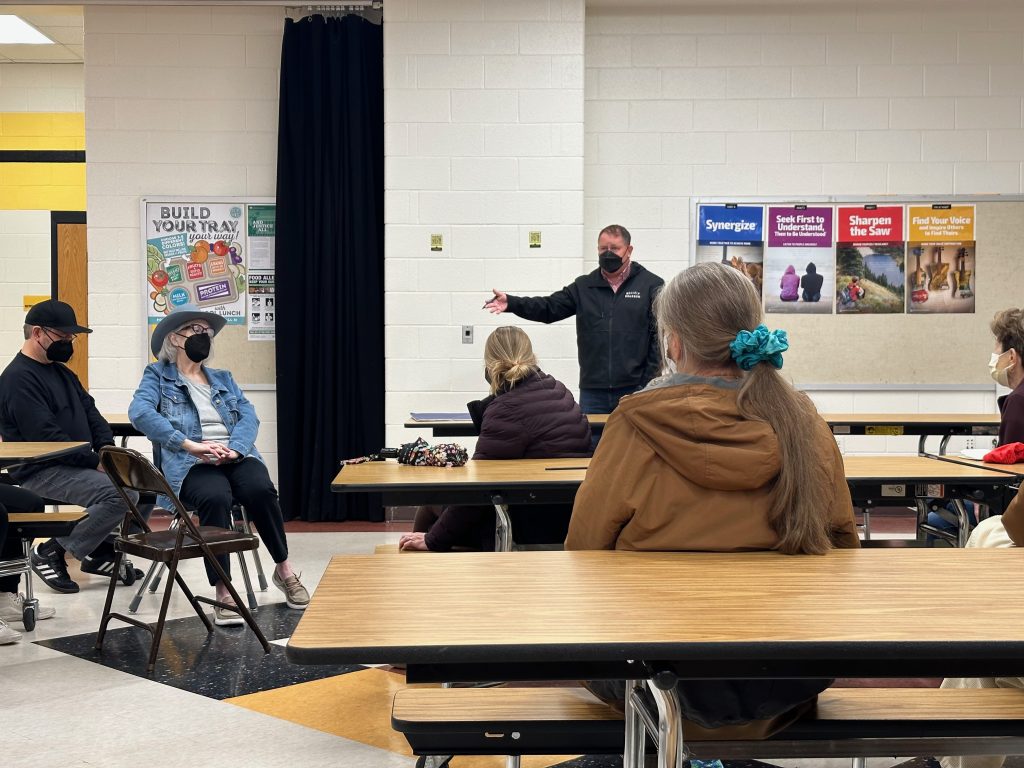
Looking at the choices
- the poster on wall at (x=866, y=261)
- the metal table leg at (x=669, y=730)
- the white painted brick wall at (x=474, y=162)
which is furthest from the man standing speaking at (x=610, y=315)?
the metal table leg at (x=669, y=730)

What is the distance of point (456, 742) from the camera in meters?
1.71

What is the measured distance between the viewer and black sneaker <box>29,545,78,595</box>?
475cm

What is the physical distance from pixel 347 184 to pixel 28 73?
3567 millimetres

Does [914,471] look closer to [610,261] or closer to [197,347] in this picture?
[610,261]

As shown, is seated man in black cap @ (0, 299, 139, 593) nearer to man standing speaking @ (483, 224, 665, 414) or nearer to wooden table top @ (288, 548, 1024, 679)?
man standing speaking @ (483, 224, 665, 414)

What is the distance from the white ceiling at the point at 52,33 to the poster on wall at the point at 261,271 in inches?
67.1

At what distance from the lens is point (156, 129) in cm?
672

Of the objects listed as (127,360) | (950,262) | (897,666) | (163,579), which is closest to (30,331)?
(163,579)

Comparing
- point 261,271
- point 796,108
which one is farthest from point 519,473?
point 796,108

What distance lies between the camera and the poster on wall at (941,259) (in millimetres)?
6688

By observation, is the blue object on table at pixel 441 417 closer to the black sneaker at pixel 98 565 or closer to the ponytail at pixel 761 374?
the black sneaker at pixel 98 565

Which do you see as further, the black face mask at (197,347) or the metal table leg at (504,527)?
the black face mask at (197,347)

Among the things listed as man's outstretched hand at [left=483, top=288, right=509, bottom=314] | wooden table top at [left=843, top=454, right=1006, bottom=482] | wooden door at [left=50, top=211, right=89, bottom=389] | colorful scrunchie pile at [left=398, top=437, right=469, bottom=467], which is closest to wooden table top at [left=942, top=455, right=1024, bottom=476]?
wooden table top at [left=843, top=454, right=1006, bottom=482]

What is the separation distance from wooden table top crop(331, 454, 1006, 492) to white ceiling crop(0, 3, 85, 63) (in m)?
4.71
